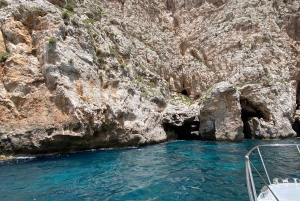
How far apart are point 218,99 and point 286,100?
33.2 feet

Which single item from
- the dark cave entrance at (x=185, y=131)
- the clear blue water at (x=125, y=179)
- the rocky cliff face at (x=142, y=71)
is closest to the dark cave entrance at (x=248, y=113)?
the rocky cliff face at (x=142, y=71)

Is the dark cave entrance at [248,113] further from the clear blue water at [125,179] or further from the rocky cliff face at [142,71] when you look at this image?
the clear blue water at [125,179]

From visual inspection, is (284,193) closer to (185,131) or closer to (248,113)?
(185,131)

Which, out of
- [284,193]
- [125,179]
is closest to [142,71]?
[125,179]

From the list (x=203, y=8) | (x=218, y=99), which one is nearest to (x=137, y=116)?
(x=218, y=99)

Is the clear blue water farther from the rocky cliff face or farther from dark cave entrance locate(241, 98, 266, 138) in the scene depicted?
dark cave entrance locate(241, 98, 266, 138)

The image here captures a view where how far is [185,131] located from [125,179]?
21.3 meters

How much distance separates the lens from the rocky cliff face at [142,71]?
16.6m

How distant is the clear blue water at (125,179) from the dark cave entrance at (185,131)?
1314 centimetres

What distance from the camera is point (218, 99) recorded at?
2486cm

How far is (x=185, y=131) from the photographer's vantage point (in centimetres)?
3055

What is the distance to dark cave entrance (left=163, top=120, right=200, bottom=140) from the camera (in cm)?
2801

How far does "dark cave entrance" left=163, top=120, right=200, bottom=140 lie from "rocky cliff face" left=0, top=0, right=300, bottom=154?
0.15 m

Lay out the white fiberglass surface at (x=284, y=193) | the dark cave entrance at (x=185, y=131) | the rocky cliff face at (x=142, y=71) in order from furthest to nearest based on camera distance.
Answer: the dark cave entrance at (x=185, y=131), the rocky cliff face at (x=142, y=71), the white fiberglass surface at (x=284, y=193)
